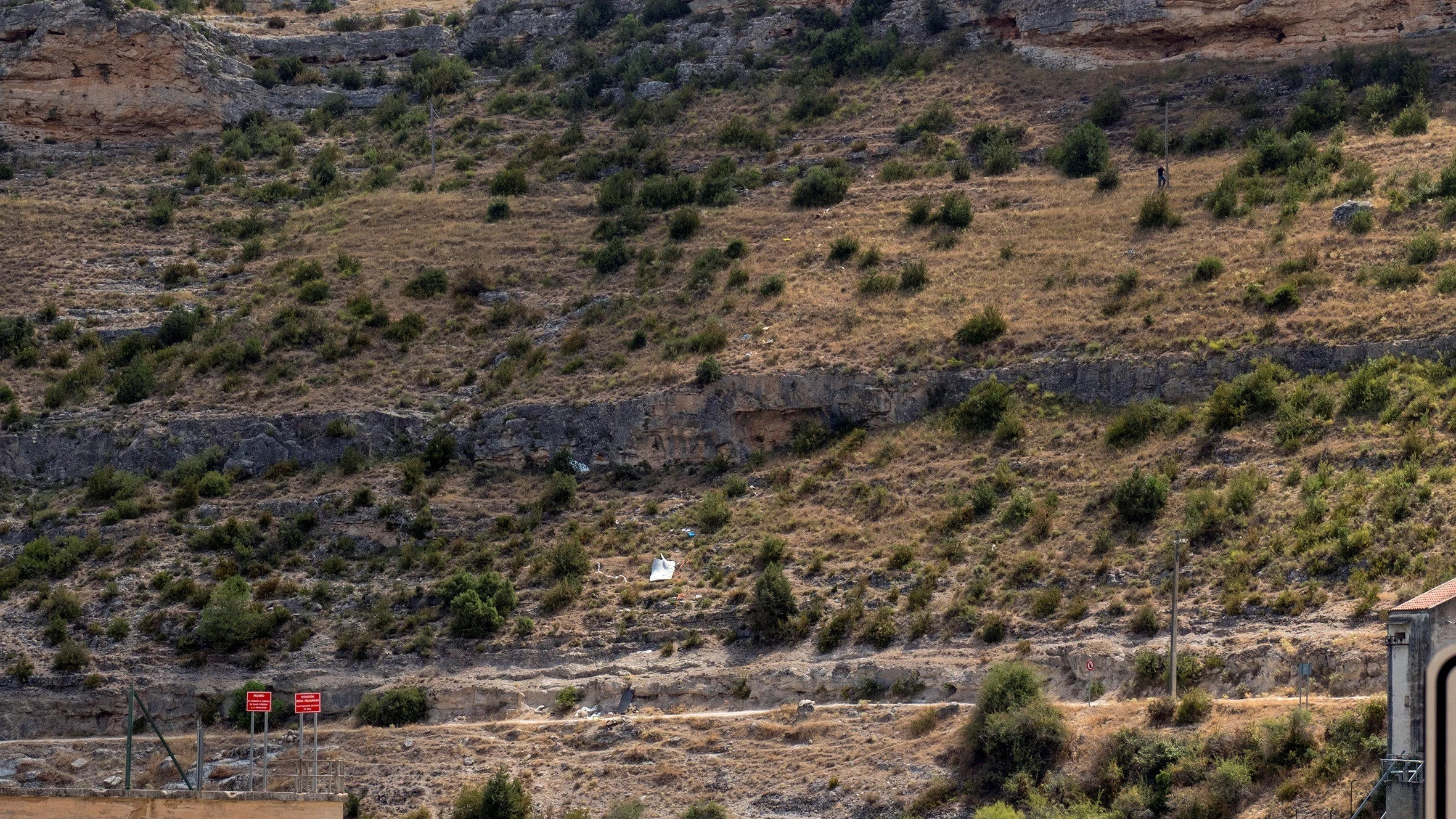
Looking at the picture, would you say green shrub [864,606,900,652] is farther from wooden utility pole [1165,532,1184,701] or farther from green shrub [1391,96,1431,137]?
green shrub [1391,96,1431,137]

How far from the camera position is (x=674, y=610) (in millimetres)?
29938

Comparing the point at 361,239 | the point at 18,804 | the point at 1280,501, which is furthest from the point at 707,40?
the point at 18,804

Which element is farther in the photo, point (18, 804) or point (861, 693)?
point (861, 693)

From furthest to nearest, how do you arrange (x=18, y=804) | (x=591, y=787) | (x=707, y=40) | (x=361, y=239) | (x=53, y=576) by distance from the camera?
(x=707, y=40) → (x=361, y=239) → (x=53, y=576) → (x=591, y=787) → (x=18, y=804)

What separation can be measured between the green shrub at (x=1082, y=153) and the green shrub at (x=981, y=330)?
9.35 metres

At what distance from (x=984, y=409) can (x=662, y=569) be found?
24.7 feet

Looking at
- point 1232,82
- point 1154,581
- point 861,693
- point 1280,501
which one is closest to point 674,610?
point 861,693

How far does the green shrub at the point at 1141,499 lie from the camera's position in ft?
93.0

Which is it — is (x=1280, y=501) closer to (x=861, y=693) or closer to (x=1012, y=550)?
(x=1012, y=550)

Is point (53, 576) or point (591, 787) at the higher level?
point (53, 576)

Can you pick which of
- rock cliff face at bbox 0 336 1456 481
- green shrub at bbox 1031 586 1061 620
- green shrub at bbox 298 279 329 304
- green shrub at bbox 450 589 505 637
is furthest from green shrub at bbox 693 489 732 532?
green shrub at bbox 298 279 329 304

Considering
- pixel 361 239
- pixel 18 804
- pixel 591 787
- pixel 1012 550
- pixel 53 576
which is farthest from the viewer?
pixel 361 239

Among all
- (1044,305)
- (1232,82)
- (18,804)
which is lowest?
(18,804)

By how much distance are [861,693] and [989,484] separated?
5.99 m
